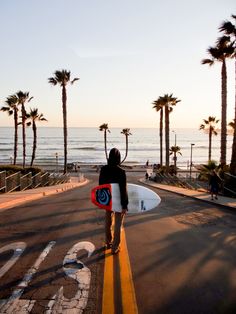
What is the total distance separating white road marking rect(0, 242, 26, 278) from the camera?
624cm

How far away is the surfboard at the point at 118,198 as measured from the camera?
733 cm

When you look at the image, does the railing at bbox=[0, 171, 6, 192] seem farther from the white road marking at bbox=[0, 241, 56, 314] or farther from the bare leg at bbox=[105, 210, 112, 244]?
the white road marking at bbox=[0, 241, 56, 314]

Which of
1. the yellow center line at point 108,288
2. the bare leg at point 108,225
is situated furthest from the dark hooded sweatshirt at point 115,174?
the yellow center line at point 108,288

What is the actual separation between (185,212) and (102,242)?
6.25 m

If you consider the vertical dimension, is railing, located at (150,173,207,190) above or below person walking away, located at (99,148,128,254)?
below

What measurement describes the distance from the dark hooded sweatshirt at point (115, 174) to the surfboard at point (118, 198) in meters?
0.10

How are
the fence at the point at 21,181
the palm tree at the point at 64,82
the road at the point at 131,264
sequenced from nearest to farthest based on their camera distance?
the road at the point at 131,264, the fence at the point at 21,181, the palm tree at the point at 64,82

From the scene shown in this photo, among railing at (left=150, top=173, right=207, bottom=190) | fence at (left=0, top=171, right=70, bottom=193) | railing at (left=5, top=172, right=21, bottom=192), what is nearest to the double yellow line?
fence at (left=0, top=171, right=70, bottom=193)

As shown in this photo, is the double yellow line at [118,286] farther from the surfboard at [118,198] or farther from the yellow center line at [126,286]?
the surfboard at [118,198]

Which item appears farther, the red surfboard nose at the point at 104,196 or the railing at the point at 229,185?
the railing at the point at 229,185

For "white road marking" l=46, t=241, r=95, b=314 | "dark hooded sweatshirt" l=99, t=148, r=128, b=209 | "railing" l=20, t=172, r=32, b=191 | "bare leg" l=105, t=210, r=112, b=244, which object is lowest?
"railing" l=20, t=172, r=32, b=191

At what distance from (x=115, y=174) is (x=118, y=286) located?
2.30 metres

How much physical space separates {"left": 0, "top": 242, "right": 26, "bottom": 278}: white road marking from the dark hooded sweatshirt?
194 centimetres

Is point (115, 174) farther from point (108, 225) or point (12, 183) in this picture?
point (12, 183)
